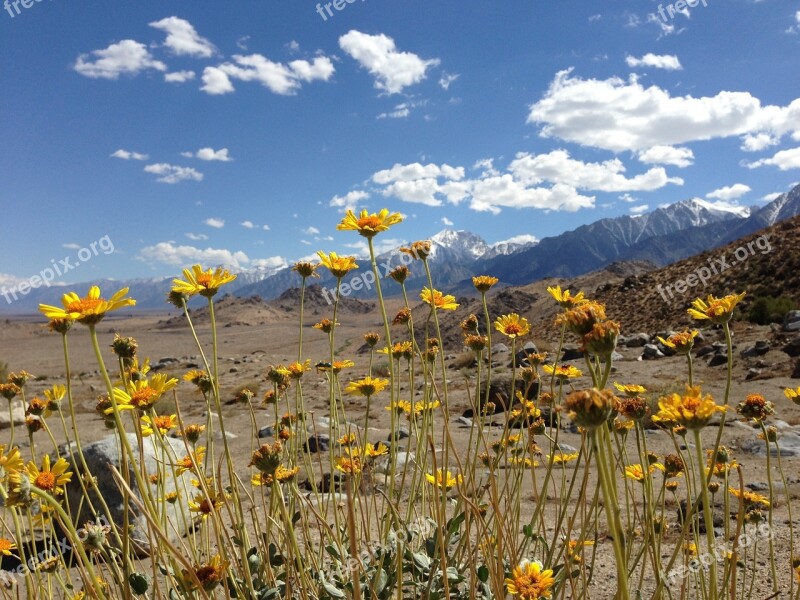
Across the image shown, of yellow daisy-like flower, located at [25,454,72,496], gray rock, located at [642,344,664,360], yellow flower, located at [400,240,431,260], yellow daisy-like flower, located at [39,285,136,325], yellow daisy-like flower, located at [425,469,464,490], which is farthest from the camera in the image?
gray rock, located at [642,344,664,360]

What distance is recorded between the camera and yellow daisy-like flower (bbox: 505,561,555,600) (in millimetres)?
1440

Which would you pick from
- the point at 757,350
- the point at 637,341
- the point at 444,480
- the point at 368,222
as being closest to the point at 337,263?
the point at 368,222

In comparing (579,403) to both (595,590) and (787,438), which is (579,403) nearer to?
(595,590)

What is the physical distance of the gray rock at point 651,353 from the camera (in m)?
12.6

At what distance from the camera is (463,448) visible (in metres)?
6.20

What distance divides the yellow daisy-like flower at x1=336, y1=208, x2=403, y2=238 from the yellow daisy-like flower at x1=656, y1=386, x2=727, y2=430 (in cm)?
130

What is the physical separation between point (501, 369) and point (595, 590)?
33.8 feet

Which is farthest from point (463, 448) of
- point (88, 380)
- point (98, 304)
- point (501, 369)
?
point (88, 380)

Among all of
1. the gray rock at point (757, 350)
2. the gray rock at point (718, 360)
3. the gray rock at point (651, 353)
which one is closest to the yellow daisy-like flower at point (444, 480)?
the gray rock at point (718, 360)

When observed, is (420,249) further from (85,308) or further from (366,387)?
(85,308)

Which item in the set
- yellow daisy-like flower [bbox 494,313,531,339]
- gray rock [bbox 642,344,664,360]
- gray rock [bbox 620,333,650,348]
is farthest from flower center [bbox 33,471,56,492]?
gray rock [bbox 620,333,650,348]

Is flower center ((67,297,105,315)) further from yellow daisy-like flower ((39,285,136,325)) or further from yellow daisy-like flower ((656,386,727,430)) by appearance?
yellow daisy-like flower ((656,386,727,430))

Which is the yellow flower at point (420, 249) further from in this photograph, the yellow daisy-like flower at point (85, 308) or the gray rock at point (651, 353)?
the gray rock at point (651, 353)

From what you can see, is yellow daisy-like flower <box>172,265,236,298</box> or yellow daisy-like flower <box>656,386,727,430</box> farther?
yellow daisy-like flower <box>172,265,236,298</box>
